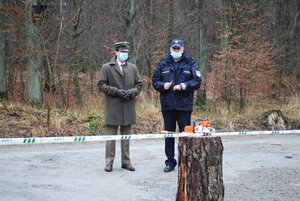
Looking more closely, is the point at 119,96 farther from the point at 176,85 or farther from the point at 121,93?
the point at 176,85

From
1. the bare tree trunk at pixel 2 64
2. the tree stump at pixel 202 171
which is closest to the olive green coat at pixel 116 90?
the tree stump at pixel 202 171

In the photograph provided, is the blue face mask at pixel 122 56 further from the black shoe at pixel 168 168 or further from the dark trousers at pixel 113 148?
the black shoe at pixel 168 168

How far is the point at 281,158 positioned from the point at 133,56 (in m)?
7.49

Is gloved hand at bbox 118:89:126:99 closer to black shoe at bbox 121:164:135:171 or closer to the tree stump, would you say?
black shoe at bbox 121:164:135:171

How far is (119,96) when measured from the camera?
7.25 meters

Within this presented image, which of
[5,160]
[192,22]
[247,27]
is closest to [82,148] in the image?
[5,160]

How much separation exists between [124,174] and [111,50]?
12.2 metres

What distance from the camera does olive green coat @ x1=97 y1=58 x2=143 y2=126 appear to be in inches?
285

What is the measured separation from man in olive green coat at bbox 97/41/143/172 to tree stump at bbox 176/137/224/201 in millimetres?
2608

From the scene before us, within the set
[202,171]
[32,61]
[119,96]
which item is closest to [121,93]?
[119,96]

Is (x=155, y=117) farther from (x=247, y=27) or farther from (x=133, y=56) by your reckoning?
(x=247, y=27)

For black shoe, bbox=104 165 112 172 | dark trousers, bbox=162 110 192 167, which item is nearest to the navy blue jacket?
dark trousers, bbox=162 110 192 167

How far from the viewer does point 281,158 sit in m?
8.92

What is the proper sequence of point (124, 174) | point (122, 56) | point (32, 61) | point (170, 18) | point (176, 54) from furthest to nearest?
point (170, 18)
point (32, 61)
point (122, 56)
point (176, 54)
point (124, 174)
